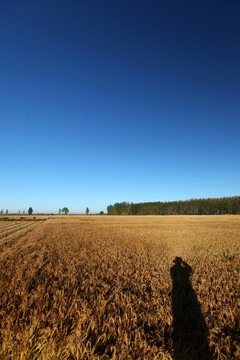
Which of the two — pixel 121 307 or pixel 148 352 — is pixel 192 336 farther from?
pixel 121 307

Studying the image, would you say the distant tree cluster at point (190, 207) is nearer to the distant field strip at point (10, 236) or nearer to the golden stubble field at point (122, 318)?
the distant field strip at point (10, 236)

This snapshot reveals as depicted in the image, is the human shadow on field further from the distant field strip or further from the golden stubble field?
the distant field strip

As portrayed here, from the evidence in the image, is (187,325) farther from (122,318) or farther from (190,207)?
(190,207)

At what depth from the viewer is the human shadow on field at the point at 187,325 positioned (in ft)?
9.40

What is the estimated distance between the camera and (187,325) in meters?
3.69

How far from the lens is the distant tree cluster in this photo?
124975 millimetres

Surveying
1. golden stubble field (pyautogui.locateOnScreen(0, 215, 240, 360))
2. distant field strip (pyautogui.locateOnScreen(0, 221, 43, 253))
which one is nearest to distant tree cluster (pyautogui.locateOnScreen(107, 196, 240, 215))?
distant field strip (pyautogui.locateOnScreen(0, 221, 43, 253))

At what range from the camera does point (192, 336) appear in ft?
10.9

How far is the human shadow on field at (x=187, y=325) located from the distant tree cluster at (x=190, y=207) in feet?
453

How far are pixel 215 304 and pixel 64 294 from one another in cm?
386

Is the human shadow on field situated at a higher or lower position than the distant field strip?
higher

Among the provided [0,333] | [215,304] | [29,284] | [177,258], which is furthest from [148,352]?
[177,258]

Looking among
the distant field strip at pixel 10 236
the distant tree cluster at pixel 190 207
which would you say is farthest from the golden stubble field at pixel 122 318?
the distant tree cluster at pixel 190 207

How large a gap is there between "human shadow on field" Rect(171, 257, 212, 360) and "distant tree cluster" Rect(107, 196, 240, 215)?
138040mm
